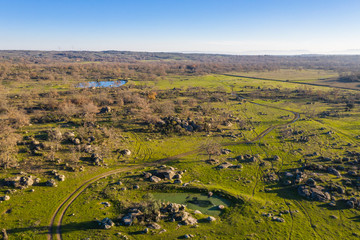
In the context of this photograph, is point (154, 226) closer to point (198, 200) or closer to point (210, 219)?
point (210, 219)

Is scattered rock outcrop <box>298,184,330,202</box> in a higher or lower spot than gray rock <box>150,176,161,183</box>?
lower

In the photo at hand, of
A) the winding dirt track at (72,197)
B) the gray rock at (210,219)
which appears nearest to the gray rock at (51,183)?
the winding dirt track at (72,197)

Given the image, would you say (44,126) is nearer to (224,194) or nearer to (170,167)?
(170,167)

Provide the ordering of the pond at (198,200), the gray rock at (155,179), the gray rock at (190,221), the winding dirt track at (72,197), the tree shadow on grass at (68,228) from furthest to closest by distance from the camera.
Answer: the gray rock at (155,179)
the pond at (198,200)
the gray rock at (190,221)
the winding dirt track at (72,197)
the tree shadow on grass at (68,228)

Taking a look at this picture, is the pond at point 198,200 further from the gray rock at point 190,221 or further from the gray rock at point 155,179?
the gray rock at point 190,221

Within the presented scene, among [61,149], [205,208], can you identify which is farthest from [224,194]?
[61,149]

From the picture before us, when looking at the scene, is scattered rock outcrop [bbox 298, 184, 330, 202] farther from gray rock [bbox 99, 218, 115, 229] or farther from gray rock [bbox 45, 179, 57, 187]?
gray rock [bbox 45, 179, 57, 187]

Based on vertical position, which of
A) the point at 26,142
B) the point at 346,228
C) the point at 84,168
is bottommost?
the point at 346,228

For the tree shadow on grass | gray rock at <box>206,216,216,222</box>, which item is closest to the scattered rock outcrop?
gray rock at <box>206,216,216,222</box>
